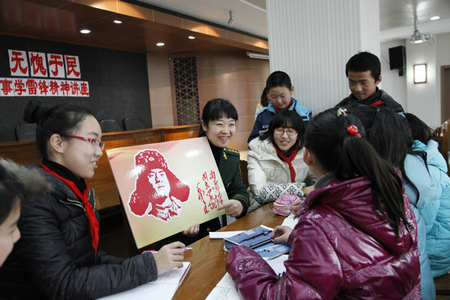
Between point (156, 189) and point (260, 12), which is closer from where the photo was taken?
point (156, 189)

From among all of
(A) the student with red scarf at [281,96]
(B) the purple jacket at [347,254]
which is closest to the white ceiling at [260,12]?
(A) the student with red scarf at [281,96]

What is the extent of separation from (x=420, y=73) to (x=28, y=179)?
10913mm

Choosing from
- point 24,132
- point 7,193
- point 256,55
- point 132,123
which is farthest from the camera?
point 256,55

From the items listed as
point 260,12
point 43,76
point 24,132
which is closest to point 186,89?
point 260,12

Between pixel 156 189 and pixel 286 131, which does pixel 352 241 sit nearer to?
pixel 156 189

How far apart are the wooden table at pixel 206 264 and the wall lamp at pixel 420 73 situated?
9909 millimetres

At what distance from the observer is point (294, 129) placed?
203cm

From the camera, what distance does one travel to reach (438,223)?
4.93 ft

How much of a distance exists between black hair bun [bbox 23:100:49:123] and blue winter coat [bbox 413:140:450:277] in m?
1.52

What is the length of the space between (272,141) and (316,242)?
53.5 inches

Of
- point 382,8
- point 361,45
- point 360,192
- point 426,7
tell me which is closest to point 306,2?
point 361,45

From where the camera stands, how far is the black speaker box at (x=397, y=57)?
9.45 meters

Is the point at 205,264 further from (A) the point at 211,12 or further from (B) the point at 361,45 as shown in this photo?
(A) the point at 211,12

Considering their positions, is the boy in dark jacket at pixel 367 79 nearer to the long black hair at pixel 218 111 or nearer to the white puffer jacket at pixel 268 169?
the white puffer jacket at pixel 268 169
